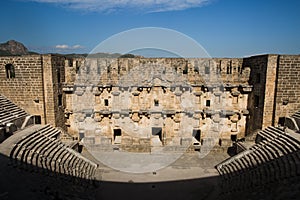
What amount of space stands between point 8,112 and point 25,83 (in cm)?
210

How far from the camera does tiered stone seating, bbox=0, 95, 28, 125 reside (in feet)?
38.5

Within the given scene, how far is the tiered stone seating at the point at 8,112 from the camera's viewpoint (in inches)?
463

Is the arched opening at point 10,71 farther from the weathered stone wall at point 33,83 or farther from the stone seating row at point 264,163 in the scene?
the stone seating row at point 264,163

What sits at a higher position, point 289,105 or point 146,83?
point 146,83

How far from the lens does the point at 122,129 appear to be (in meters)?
15.7

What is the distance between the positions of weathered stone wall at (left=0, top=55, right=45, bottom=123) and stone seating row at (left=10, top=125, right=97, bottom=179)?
76.1 inches

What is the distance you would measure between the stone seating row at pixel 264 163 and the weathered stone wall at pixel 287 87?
1545 millimetres

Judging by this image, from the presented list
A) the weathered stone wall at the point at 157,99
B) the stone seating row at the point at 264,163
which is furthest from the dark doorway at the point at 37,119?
the stone seating row at the point at 264,163

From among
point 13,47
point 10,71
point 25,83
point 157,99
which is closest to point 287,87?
point 157,99

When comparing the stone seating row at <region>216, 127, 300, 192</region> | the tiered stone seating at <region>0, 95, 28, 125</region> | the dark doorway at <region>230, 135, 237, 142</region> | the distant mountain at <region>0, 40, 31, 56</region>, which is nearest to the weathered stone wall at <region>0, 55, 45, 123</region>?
the tiered stone seating at <region>0, 95, 28, 125</region>

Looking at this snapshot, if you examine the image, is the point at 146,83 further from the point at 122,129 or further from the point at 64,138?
the point at 64,138

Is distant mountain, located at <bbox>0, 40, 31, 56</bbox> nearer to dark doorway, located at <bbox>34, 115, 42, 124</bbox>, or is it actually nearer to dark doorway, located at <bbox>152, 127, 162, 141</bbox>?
dark doorway, located at <bbox>34, 115, 42, 124</bbox>

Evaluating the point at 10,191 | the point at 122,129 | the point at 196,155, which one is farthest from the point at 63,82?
the point at 196,155

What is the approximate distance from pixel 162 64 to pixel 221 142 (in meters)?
Answer: 7.00
